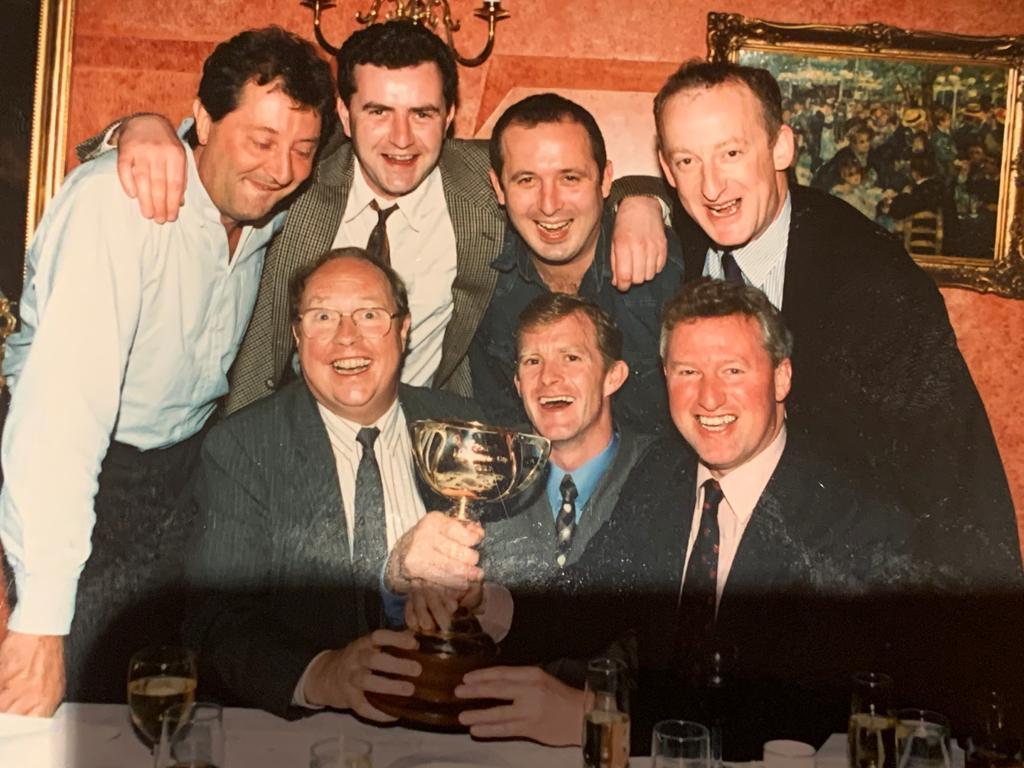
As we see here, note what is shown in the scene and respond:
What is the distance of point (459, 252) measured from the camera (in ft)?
11.3

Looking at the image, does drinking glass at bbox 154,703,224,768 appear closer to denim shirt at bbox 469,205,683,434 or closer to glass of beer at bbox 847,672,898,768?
denim shirt at bbox 469,205,683,434

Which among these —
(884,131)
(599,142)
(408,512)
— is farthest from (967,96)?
(408,512)

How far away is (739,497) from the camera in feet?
11.2

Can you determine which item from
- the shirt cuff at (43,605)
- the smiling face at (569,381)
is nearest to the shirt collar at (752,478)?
the smiling face at (569,381)

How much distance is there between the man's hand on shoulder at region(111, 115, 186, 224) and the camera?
336 cm

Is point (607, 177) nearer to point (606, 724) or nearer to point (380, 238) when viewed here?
point (380, 238)

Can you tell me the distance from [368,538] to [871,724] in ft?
4.64

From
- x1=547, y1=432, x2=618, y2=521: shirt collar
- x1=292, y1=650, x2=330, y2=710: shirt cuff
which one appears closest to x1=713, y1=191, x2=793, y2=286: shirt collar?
x1=547, y1=432, x2=618, y2=521: shirt collar

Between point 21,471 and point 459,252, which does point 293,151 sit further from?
point 21,471

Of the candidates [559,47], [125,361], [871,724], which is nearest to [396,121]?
[559,47]

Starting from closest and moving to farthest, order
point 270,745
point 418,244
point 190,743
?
point 190,743 < point 270,745 < point 418,244

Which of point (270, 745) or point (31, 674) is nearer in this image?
point (270, 745)

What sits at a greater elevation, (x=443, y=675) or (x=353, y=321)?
(x=353, y=321)

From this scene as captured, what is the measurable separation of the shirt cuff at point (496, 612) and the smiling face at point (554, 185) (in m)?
0.97
